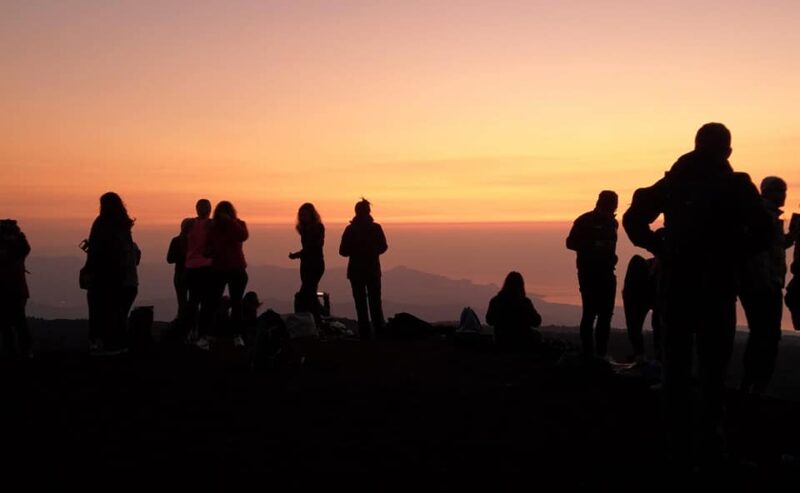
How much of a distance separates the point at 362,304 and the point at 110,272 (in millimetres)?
4340

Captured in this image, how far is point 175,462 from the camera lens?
6262mm

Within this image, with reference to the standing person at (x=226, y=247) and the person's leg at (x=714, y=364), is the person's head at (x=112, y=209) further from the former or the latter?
the person's leg at (x=714, y=364)

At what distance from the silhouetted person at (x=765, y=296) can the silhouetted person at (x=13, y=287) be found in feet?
29.7

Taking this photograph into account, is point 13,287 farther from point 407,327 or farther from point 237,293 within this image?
point 407,327

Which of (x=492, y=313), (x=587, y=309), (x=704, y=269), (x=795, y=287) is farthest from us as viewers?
(x=492, y=313)

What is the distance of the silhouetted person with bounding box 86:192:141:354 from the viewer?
1233 centimetres

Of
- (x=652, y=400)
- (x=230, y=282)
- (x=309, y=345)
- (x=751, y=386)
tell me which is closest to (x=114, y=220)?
(x=230, y=282)

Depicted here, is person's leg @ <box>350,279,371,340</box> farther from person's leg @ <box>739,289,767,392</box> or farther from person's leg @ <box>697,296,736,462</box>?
person's leg @ <box>697,296,736,462</box>

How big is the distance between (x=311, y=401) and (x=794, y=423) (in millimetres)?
4444

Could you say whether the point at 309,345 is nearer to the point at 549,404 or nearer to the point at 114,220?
the point at 114,220

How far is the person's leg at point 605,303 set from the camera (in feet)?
37.2

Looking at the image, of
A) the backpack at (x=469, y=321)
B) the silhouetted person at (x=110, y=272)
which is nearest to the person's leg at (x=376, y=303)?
the backpack at (x=469, y=321)

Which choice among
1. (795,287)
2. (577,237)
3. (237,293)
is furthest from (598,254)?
(237,293)

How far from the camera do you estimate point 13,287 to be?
12039mm
